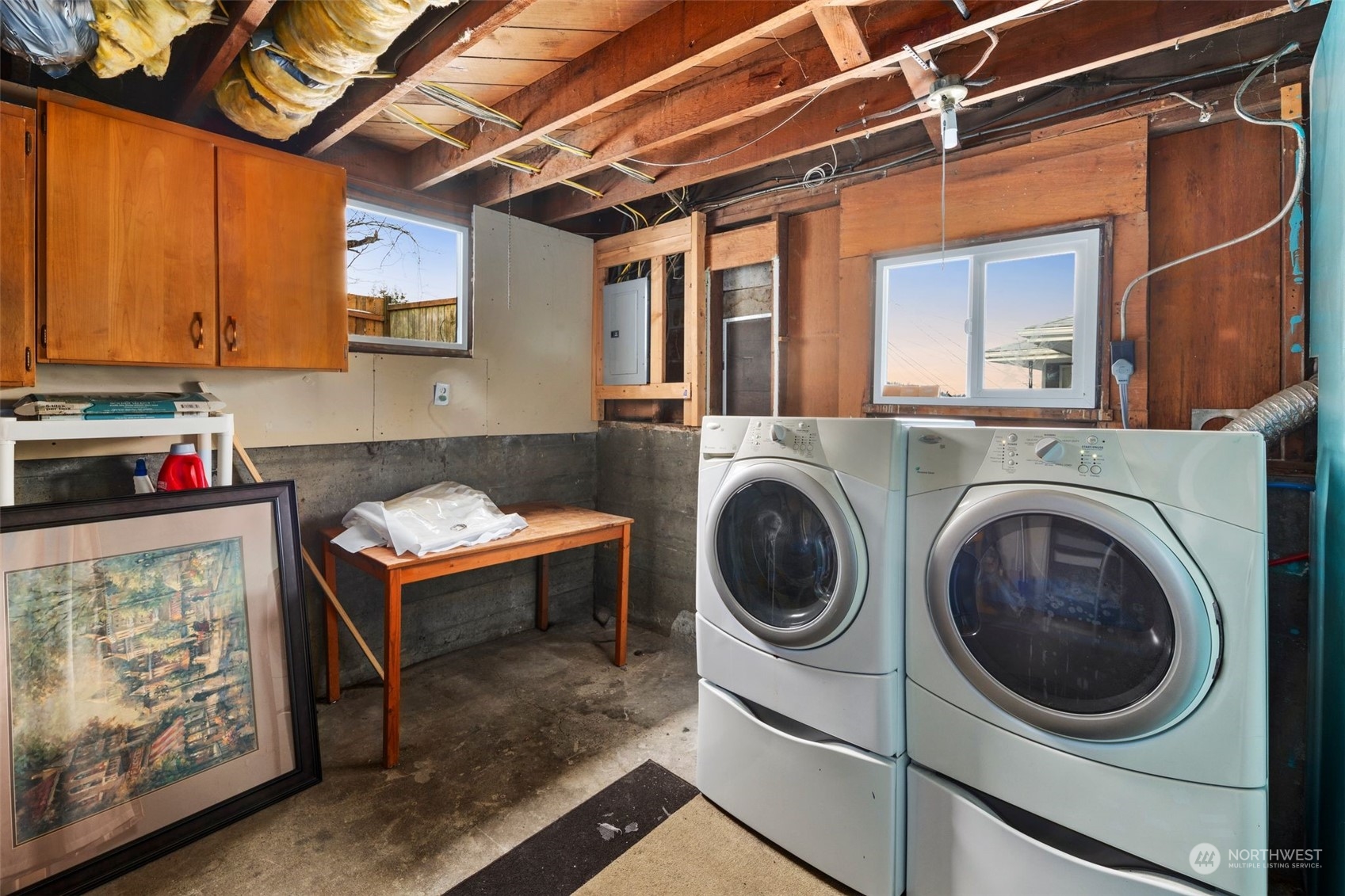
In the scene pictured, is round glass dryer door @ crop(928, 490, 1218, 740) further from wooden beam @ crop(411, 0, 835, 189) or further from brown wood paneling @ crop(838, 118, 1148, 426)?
wooden beam @ crop(411, 0, 835, 189)

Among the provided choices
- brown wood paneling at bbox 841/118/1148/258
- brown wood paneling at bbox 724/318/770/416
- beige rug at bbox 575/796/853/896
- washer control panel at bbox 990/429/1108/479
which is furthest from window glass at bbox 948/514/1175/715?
brown wood paneling at bbox 724/318/770/416

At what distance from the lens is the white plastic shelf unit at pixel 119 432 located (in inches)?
62.7

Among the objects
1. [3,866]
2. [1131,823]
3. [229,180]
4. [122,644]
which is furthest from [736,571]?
[229,180]

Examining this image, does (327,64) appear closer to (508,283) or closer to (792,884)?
(508,283)

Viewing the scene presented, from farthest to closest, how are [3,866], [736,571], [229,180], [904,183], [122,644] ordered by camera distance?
[904,183], [229,180], [736,571], [122,644], [3,866]

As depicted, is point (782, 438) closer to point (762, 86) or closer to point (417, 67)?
point (762, 86)

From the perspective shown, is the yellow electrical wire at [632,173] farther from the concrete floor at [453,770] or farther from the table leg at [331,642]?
the concrete floor at [453,770]

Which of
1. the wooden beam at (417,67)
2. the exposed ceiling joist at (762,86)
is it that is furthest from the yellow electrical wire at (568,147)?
the wooden beam at (417,67)

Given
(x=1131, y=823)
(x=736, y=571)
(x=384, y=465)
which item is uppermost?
(x=384, y=465)

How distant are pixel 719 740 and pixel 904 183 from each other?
7.11 ft

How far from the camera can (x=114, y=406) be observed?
1.77 meters

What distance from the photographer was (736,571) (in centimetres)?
182

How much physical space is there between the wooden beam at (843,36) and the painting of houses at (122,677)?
2286 millimetres

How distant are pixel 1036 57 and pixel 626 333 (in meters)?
2.16
